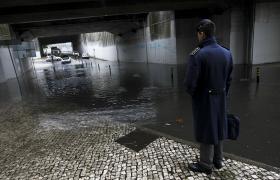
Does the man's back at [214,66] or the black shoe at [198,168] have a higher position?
the man's back at [214,66]

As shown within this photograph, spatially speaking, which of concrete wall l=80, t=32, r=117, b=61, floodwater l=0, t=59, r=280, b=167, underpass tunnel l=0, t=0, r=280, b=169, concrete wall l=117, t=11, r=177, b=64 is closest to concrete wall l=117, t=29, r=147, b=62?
concrete wall l=117, t=11, r=177, b=64

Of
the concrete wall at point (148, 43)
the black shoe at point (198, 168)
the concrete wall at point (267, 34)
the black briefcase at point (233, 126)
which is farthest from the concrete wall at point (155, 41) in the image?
the black shoe at point (198, 168)

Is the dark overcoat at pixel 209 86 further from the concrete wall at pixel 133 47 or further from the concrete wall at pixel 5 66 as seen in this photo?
the concrete wall at pixel 133 47

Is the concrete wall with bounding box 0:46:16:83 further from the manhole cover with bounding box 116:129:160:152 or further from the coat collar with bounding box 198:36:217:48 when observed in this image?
the coat collar with bounding box 198:36:217:48

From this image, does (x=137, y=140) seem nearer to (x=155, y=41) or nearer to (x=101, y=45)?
(x=155, y=41)

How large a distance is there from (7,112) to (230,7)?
58.5 ft

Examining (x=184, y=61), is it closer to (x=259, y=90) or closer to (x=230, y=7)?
(x=230, y=7)

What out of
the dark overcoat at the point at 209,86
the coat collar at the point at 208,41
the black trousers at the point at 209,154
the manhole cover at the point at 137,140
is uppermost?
the coat collar at the point at 208,41

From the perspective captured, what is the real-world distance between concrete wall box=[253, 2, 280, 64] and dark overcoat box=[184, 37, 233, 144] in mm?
17246

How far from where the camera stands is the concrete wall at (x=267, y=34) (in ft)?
58.7

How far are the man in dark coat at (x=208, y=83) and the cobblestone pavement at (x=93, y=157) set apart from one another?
2.98 ft

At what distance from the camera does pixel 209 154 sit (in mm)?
3775

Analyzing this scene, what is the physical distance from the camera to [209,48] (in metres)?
3.34

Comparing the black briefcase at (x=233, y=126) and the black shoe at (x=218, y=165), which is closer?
the black briefcase at (x=233, y=126)
